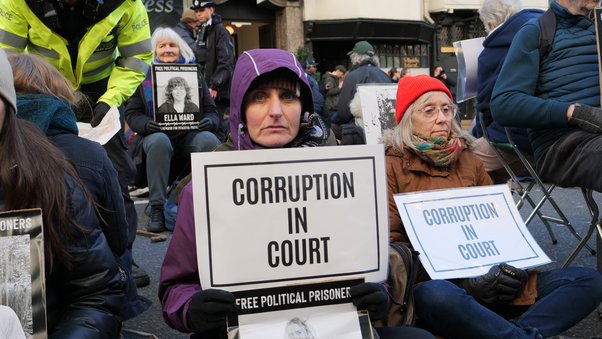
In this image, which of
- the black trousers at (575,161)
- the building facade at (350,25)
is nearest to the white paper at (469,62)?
the black trousers at (575,161)

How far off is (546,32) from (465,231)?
1.37 metres

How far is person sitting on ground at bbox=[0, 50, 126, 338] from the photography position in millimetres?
2020

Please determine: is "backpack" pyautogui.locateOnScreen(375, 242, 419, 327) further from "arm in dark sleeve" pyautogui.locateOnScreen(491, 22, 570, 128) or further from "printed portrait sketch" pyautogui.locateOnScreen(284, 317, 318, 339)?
"arm in dark sleeve" pyautogui.locateOnScreen(491, 22, 570, 128)

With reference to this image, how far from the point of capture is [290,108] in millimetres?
2412

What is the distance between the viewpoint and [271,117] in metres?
2.36

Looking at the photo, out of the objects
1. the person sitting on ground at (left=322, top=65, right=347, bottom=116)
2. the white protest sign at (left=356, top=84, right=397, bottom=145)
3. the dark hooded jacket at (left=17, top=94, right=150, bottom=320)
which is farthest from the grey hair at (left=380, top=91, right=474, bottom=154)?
the person sitting on ground at (left=322, top=65, right=347, bottom=116)

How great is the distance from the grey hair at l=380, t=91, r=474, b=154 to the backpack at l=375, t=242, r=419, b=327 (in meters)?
0.74

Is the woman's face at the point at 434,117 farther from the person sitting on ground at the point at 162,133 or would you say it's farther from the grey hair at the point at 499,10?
the person sitting on ground at the point at 162,133

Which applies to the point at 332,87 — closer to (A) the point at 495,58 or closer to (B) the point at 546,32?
(A) the point at 495,58

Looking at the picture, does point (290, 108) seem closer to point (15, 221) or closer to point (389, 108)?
point (15, 221)

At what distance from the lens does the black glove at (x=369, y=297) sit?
80.6 inches

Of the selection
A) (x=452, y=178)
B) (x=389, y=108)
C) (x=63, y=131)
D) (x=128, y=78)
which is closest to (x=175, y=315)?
(x=63, y=131)

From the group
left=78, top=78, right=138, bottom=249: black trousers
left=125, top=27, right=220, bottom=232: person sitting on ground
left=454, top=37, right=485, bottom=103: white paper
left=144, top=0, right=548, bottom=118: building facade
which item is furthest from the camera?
left=144, top=0, right=548, bottom=118: building facade

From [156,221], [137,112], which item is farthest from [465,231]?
[137,112]
